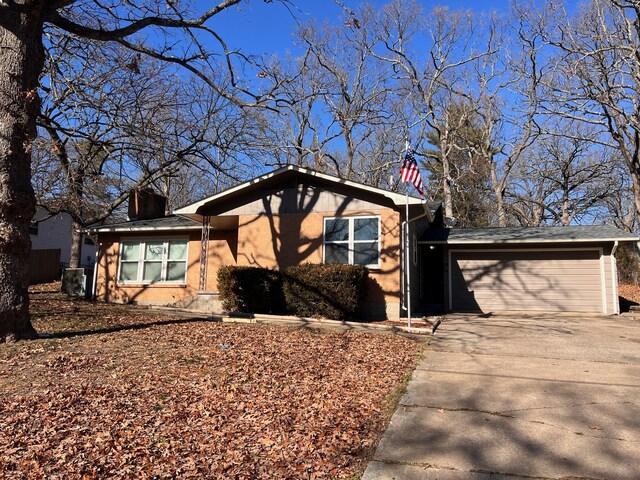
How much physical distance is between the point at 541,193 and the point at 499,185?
16.0 ft

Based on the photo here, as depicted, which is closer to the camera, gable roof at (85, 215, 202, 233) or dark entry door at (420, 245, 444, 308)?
gable roof at (85, 215, 202, 233)

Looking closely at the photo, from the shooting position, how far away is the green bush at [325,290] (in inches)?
437

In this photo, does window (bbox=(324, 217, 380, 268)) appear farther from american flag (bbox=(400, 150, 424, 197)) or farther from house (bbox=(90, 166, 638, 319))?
american flag (bbox=(400, 150, 424, 197))

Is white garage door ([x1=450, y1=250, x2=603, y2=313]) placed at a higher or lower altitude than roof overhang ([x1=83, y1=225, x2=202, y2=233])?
lower

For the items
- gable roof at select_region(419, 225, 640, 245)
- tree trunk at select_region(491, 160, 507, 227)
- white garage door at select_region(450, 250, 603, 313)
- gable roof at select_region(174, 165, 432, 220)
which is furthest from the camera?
tree trunk at select_region(491, 160, 507, 227)

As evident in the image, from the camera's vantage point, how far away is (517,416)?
4605 mm

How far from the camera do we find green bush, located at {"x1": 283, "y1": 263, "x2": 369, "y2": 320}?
11.1 m

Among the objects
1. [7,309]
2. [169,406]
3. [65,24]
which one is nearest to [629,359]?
[169,406]

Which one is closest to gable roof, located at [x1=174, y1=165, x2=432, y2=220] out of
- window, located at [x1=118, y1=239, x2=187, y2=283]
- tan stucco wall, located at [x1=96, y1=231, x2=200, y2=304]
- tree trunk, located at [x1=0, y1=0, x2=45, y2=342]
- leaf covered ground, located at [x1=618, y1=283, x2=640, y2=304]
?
tan stucco wall, located at [x1=96, y1=231, x2=200, y2=304]

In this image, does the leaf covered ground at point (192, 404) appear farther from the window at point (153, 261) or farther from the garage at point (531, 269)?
the garage at point (531, 269)

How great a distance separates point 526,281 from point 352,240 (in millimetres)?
7006

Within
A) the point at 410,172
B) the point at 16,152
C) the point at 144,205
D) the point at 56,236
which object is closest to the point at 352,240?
the point at 410,172

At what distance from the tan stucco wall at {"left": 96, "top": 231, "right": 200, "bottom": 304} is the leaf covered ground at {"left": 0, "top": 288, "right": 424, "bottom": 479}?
23.3 ft

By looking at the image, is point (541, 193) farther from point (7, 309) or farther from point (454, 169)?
point (7, 309)
